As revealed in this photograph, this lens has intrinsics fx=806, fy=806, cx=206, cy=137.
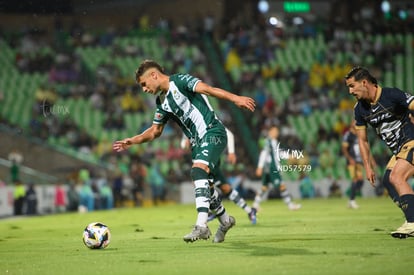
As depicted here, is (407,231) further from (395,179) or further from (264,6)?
(264,6)

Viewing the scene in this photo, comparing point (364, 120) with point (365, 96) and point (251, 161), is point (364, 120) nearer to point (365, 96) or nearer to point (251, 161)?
point (365, 96)

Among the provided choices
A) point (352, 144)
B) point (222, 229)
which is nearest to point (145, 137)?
point (222, 229)

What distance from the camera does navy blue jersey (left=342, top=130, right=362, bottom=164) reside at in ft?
72.8

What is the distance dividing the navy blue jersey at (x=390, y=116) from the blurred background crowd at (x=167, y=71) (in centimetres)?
1624

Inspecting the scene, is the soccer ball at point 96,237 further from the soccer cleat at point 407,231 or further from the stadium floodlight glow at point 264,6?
the stadium floodlight glow at point 264,6

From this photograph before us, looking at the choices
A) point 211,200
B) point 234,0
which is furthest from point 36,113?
point 211,200

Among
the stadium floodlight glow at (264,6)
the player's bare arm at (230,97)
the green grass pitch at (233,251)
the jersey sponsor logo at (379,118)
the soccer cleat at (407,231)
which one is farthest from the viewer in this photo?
the stadium floodlight glow at (264,6)

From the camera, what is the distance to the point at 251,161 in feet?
109

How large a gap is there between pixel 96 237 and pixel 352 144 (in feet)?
41.8

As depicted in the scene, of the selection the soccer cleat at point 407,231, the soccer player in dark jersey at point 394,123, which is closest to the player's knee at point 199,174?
the soccer player in dark jersey at point 394,123

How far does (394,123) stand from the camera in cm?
1099

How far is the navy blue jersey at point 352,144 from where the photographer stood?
2219 centimetres

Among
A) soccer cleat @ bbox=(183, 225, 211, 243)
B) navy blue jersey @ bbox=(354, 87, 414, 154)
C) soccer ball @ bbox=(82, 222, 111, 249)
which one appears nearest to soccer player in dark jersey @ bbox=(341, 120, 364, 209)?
navy blue jersey @ bbox=(354, 87, 414, 154)

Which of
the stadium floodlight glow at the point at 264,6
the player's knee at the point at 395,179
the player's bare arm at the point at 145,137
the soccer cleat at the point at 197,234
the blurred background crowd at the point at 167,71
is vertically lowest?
the soccer cleat at the point at 197,234
